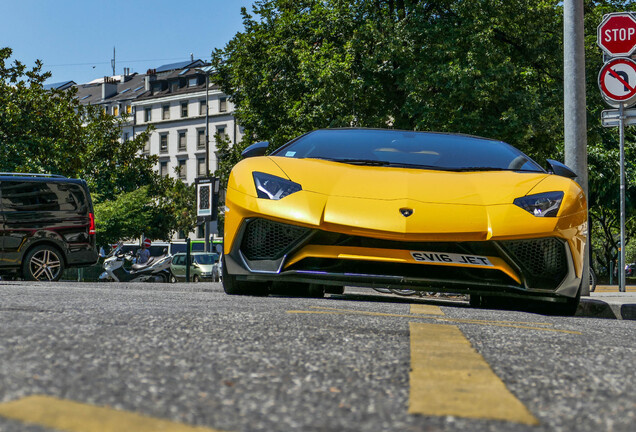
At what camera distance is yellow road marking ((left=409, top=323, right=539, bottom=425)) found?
205cm

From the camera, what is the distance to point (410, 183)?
572 centimetres

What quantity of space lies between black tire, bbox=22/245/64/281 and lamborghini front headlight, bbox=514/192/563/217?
29.7 ft

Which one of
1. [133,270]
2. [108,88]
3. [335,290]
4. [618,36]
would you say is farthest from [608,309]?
[108,88]

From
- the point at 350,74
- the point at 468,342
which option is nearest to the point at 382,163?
the point at 468,342

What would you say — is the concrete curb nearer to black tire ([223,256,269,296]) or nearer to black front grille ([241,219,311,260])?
black tire ([223,256,269,296])

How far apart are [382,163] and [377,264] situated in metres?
0.97

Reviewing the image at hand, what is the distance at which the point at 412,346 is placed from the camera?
10.8 ft

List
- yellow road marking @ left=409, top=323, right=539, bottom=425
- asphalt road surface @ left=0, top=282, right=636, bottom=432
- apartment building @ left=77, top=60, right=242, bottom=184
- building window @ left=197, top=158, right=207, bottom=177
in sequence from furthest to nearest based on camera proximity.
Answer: building window @ left=197, top=158, right=207, bottom=177 → apartment building @ left=77, top=60, right=242, bottom=184 → yellow road marking @ left=409, top=323, right=539, bottom=425 → asphalt road surface @ left=0, top=282, right=636, bottom=432

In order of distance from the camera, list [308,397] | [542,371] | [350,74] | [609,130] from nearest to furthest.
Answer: [308,397] → [542,371] → [350,74] → [609,130]

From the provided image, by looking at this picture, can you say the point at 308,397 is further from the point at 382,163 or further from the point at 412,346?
the point at 382,163

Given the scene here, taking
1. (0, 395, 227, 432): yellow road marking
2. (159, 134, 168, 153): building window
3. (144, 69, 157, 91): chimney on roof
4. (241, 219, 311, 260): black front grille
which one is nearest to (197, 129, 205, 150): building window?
(159, 134, 168, 153): building window

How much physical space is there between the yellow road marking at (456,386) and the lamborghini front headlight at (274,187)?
2.31 metres

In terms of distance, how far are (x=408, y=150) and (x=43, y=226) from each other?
7976mm

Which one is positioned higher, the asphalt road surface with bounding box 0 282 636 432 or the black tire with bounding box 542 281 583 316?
the asphalt road surface with bounding box 0 282 636 432
